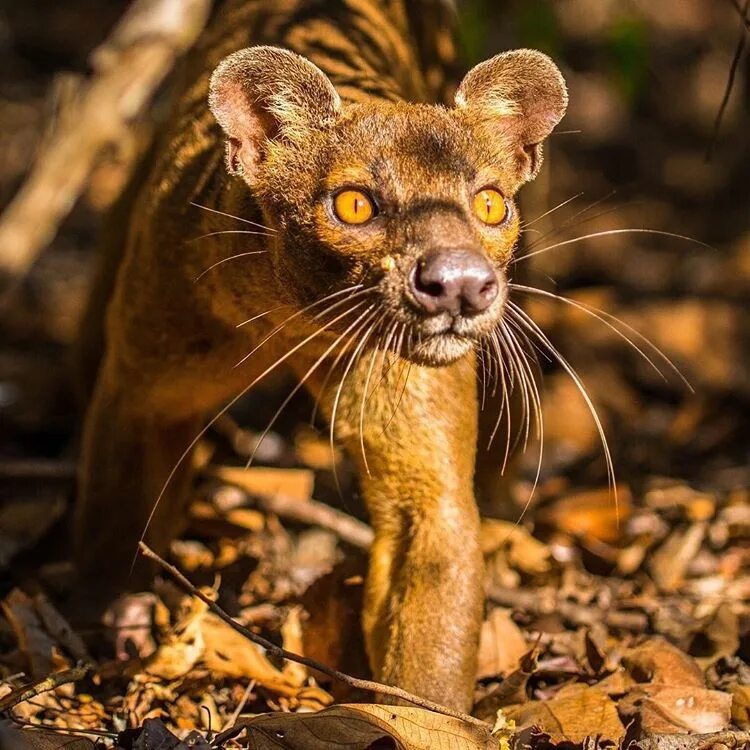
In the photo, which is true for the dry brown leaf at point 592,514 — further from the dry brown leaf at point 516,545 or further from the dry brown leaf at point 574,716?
the dry brown leaf at point 574,716

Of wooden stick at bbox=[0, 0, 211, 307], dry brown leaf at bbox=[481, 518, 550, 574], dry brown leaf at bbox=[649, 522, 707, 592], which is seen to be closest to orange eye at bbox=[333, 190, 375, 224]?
dry brown leaf at bbox=[481, 518, 550, 574]

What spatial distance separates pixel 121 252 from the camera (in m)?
5.97

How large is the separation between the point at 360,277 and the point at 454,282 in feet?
1.21

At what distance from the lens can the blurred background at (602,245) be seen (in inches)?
255

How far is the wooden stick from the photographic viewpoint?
6.13 m

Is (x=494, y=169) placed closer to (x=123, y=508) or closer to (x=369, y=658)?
(x=369, y=658)

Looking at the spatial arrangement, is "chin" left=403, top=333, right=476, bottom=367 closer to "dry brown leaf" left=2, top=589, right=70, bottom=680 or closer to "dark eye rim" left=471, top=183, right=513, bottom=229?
"dark eye rim" left=471, top=183, right=513, bottom=229

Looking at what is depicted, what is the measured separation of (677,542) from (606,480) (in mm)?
885

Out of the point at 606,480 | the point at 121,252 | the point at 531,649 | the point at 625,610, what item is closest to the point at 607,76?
the point at 606,480

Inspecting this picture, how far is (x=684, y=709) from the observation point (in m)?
4.08

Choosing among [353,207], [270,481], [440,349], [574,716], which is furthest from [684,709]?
[270,481]

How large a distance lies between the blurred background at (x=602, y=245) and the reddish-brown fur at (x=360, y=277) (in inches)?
24.7

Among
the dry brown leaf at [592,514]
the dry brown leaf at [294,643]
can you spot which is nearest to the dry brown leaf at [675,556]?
the dry brown leaf at [592,514]

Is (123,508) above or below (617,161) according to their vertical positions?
below
